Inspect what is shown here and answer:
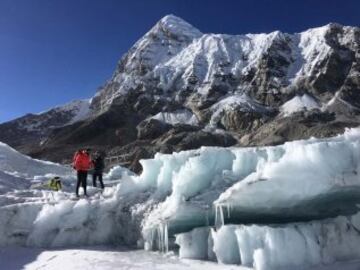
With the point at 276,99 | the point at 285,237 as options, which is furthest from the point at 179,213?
the point at 276,99

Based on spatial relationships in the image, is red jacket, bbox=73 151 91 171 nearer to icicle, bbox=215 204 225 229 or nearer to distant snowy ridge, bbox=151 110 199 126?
icicle, bbox=215 204 225 229

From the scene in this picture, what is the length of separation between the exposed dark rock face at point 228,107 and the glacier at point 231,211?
88.3m

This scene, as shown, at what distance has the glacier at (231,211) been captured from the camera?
1359cm

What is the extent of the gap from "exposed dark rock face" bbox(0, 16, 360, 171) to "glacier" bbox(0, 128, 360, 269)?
88314 millimetres

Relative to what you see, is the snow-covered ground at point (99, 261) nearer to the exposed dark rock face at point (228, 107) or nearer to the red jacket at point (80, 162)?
the red jacket at point (80, 162)

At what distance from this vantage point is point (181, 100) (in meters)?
181

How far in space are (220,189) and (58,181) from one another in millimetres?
12210

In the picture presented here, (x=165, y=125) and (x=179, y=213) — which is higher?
(x=165, y=125)

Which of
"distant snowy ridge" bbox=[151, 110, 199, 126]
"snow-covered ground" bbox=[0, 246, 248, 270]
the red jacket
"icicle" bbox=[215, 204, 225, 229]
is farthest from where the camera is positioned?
"distant snowy ridge" bbox=[151, 110, 199, 126]

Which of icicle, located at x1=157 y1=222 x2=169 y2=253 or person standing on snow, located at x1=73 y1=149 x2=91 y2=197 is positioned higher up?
person standing on snow, located at x1=73 y1=149 x2=91 y2=197

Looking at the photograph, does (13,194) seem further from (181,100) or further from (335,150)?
(181,100)

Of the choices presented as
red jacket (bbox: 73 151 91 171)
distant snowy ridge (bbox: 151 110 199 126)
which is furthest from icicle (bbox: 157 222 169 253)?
distant snowy ridge (bbox: 151 110 199 126)

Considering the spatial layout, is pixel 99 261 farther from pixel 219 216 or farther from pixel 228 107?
pixel 228 107

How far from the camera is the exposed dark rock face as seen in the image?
126 m
